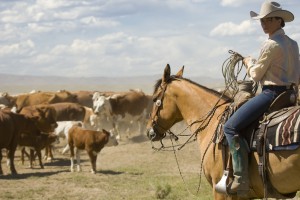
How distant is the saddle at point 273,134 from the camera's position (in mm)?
4672

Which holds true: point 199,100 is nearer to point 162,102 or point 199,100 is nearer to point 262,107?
point 162,102

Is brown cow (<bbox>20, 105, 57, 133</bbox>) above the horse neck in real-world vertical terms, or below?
below

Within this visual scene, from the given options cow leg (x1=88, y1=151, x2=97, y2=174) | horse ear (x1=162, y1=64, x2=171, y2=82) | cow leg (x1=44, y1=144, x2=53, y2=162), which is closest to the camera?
horse ear (x1=162, y1=64, x2=171, y2=82)

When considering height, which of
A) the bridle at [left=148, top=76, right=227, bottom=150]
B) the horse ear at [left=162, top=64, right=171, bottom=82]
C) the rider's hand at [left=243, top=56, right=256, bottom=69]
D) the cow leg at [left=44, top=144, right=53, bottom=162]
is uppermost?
the rider's hand at [left=243, top=56, right=256, bottom=69]

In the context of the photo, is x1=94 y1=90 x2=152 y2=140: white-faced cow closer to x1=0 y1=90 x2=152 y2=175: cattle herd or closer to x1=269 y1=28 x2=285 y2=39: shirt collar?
x1=0 y1=90 x2=152 y2=175: cattle herd

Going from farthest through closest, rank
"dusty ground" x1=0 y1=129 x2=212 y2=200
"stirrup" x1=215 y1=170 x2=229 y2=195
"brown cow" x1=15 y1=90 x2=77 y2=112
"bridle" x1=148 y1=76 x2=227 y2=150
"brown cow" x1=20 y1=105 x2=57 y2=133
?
"brown cow" x1=15 y1=90 x2=77 y2=112, "brown cow" x1=20 y1=105 x2=57 y2=133, "dusty ground" x1=0 y1=129 x2=212 y2=200, "bridle" x1=148 y1=76 x2=227 y2=150, "stirrup" x1=215 y1=170 x2=229 y2=195

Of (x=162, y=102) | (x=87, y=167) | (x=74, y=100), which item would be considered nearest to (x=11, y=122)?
(x=87, y=167)

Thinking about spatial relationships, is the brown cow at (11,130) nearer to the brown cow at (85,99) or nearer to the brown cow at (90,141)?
the brown cow at (90,141)

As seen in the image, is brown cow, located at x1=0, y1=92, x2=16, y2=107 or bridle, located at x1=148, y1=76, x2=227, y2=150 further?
brown cow, located at x1=0, y1=92, x2=16, y2=107

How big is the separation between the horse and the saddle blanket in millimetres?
66

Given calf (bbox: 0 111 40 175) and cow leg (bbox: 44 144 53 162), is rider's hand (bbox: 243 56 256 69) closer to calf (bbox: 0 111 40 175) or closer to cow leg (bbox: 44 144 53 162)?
calf (bbox: 0 111 40 175)

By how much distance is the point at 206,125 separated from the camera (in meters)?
5.89

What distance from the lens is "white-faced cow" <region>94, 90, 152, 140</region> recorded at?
2489 cm

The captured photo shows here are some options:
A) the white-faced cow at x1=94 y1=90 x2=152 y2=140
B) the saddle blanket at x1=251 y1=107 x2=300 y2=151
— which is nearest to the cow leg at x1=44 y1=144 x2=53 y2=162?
the white-faced cow at x1=94 y1=90 x2=152 y2=140
